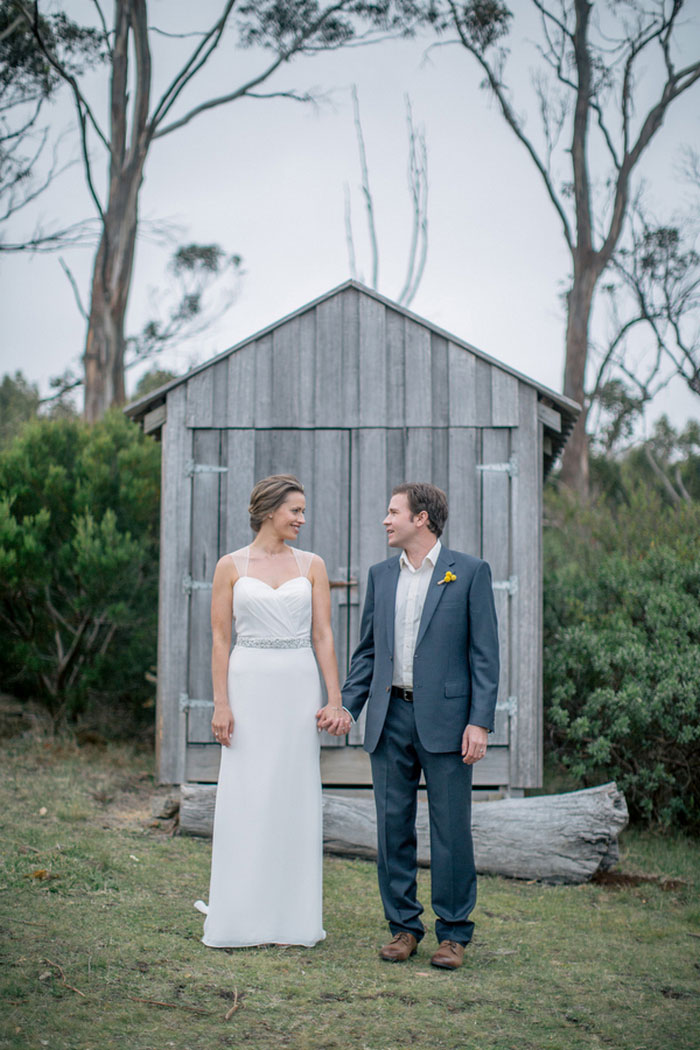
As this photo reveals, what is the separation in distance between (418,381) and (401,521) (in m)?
2.82

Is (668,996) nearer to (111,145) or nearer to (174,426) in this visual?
(174,426)

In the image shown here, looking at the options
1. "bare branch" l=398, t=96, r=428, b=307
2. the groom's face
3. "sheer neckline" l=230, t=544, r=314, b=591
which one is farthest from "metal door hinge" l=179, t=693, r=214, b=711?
"bare branch" l=398, t=96, r=428, b=307

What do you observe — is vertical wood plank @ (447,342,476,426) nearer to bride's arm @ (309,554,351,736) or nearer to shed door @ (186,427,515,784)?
shed door @ (186,427,515,784)

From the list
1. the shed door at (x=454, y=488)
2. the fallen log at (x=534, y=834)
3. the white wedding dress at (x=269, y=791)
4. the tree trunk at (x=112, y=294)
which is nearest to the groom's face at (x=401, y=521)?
the white wedding dress at (x=269, y=791)

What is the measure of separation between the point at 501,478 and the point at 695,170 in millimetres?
15616

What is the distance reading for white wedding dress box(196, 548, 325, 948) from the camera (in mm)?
4191

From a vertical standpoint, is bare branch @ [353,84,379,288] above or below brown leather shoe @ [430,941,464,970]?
above

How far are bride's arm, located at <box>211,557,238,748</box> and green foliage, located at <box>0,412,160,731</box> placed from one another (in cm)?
436

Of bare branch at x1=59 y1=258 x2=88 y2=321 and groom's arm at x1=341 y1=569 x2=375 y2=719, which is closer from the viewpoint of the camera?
groom's arm at x1=341 y1=569 x2=375 y2=719

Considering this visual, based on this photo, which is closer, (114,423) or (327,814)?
(327,814)

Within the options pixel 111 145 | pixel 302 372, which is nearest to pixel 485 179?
pixel 111 145

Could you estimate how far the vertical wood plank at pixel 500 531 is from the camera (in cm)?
669

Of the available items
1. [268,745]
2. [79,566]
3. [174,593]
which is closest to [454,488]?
[174,593]

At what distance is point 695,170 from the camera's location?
19.4 m
